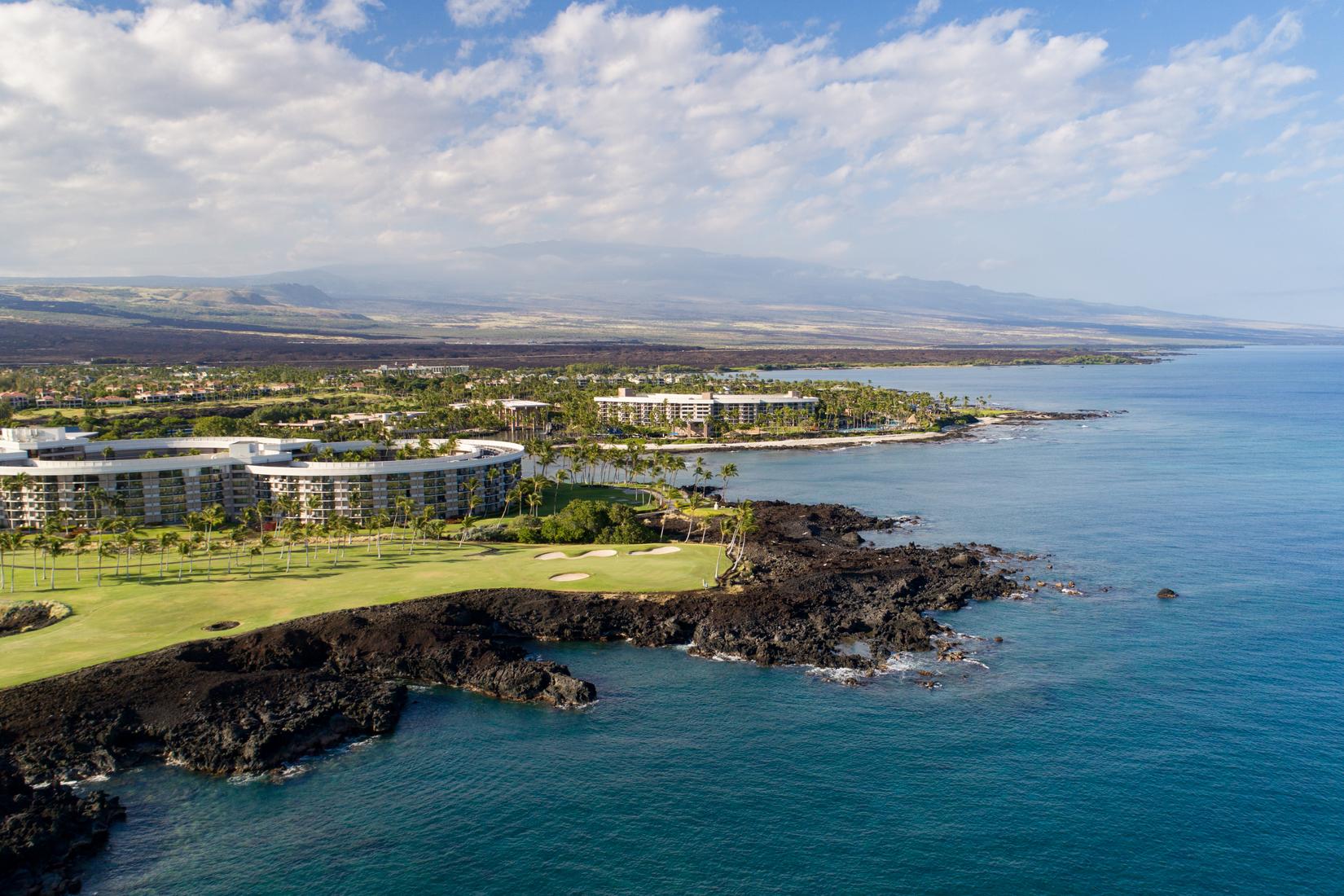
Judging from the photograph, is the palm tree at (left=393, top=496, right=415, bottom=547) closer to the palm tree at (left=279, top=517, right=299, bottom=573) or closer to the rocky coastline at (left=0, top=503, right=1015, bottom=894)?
the palm tree at (left=279, top=517, right=299, bottom=573)

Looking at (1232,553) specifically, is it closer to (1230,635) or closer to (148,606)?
(1230,635)

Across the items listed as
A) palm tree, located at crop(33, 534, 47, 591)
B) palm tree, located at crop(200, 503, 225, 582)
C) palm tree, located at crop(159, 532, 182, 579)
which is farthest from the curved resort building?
palm tree, located at crop(33, 534, 47, 591)

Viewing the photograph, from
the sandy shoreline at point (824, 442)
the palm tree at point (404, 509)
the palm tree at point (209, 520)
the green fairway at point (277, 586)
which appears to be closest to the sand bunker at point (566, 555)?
the green fairway at point (277, 586)

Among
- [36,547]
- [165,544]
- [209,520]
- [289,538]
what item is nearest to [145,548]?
[165,544]

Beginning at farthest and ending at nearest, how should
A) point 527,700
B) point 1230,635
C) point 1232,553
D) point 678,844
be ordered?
1. point 1232,553
2. point 1230,635
3. point 527,700
4. point 678,844

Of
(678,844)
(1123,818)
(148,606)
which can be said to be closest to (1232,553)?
(1123,818)

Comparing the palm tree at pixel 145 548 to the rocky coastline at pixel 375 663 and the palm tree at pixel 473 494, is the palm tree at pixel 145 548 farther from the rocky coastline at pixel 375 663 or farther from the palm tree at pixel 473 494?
the palm tree at pixel 473 494
